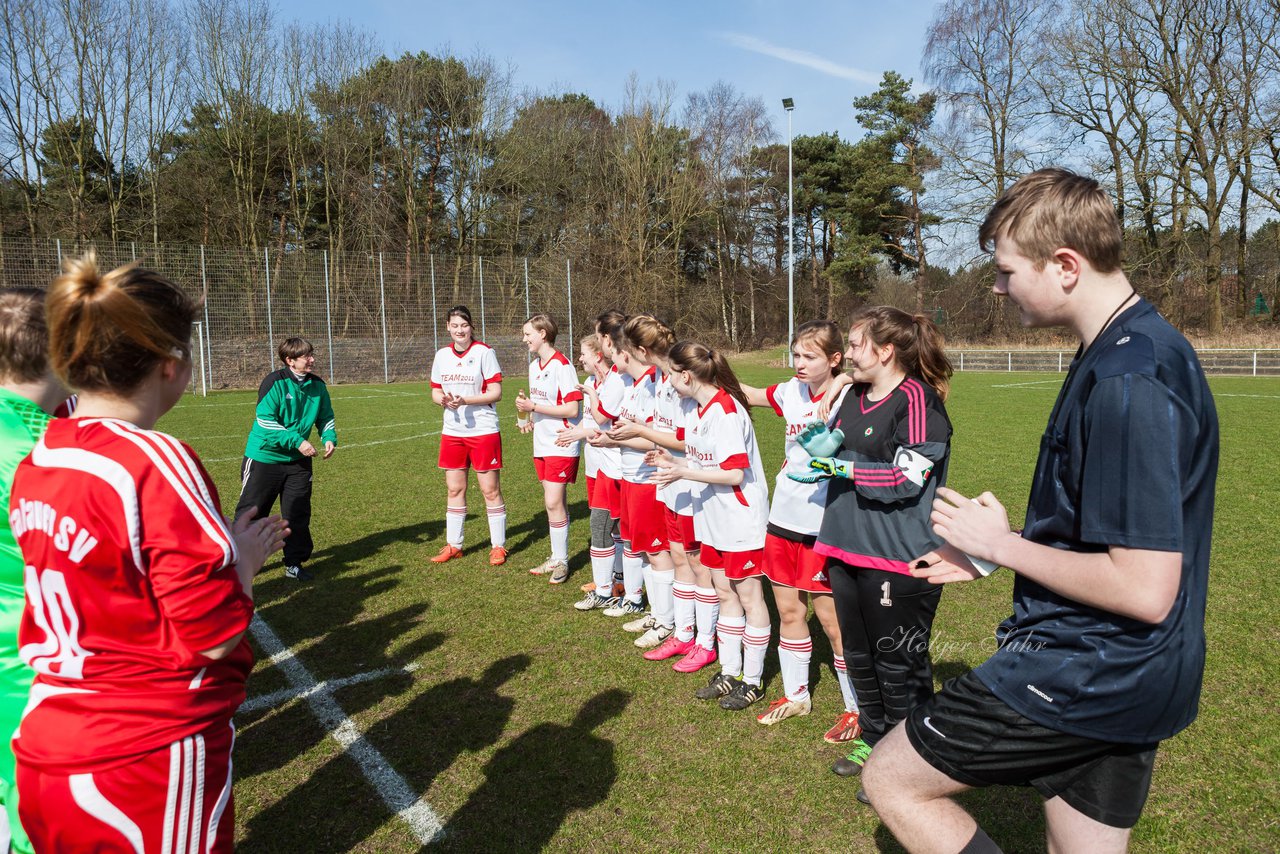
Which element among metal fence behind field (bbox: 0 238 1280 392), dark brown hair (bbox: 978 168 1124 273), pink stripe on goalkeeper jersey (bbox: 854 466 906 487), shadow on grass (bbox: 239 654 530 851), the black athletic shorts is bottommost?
shadow on grass (bbox: 239 654 530 851)

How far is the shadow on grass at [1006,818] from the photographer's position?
314cm

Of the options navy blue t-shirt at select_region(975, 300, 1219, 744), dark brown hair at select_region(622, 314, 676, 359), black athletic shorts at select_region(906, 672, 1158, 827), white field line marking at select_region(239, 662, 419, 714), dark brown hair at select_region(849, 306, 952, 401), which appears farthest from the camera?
dark brown hair at select_region(622, 314, 676, 359)

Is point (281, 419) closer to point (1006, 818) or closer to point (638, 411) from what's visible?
point (638, 411)

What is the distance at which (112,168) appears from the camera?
28.9 meters

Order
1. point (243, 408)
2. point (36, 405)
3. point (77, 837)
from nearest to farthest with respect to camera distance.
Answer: point (77, 837)
point (36, 405)
point (243, 408)

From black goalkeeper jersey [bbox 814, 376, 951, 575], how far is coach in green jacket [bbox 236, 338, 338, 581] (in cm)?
498

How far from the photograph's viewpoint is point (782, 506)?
4.09 meters

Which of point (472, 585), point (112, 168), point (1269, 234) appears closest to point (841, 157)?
point (1269, 234)

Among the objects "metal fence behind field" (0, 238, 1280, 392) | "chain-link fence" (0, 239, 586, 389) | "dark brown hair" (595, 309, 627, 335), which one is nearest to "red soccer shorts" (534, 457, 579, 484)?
"dark brown hair" (595, 309, 627, 335)

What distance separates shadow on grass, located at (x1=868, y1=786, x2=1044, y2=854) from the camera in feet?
10.3

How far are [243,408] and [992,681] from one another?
2079cm

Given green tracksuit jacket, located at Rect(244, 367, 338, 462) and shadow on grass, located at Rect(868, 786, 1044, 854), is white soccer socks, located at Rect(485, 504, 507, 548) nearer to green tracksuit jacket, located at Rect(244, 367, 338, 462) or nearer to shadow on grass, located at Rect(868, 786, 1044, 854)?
green tracksuit jacket, located at Rect(244, 367, 338, 462)

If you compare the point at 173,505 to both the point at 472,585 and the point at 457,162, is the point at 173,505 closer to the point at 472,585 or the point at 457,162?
the point at 472,585

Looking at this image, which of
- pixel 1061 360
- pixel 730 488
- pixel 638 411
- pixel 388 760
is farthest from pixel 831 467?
pixel 1061 360
